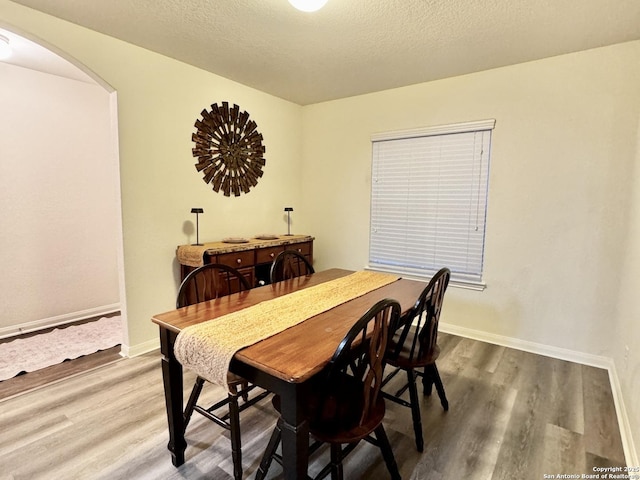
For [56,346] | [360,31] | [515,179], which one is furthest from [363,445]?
[56,346]

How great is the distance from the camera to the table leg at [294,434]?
1154 millimetres

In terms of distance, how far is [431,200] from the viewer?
11.6 ft

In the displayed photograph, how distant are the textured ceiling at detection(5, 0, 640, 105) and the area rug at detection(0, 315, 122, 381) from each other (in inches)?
101

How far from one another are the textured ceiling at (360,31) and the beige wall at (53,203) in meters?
1.44

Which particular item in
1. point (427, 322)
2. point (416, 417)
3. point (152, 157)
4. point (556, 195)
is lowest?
point (416, 417)

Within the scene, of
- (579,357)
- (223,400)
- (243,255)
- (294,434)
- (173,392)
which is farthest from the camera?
(243,255)

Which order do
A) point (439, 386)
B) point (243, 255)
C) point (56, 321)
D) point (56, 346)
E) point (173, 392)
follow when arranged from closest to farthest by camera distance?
point (173, 392) → point (439, 386) → point (56, 346) → point (243, 255) → point (56, 321)

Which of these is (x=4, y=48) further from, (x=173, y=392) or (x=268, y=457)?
(x=268, y=457)

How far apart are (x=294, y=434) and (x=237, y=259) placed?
84.5 inches

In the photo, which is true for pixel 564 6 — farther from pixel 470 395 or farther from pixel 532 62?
pixel 470 395

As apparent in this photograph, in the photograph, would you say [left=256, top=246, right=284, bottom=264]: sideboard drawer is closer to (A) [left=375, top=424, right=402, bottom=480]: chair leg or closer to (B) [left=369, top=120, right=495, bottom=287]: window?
(B) [left=369, top=120, right=495, bottom=287]: window

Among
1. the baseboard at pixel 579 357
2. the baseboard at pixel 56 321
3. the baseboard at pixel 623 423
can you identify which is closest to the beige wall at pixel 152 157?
the baseboard at pixel 56 321

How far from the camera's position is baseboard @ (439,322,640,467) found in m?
1.85

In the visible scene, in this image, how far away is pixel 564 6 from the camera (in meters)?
2.08
